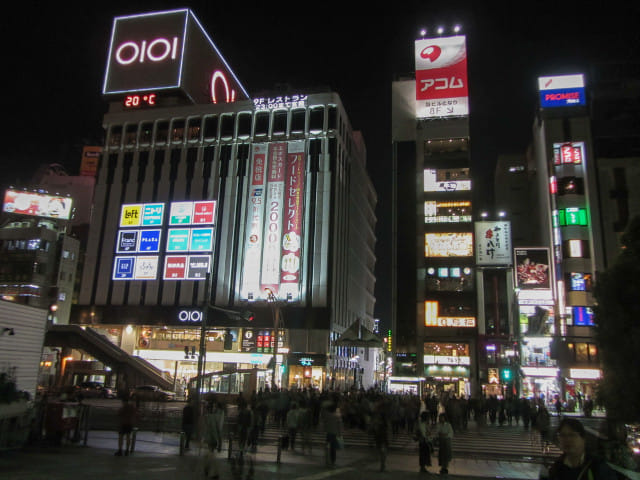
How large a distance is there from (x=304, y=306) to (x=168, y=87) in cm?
3549

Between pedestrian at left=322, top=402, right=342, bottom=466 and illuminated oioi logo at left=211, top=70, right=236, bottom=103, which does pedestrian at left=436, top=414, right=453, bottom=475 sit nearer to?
pedestrian at left=322, top=402, right=342, bottom=466

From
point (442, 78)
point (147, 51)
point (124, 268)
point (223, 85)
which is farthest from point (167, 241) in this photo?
point (442, 78)

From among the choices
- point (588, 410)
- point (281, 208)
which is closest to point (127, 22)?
point (281, 208)

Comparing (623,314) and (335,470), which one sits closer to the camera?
(335,470)

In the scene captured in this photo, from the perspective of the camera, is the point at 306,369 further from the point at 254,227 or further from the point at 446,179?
the point at 446,179

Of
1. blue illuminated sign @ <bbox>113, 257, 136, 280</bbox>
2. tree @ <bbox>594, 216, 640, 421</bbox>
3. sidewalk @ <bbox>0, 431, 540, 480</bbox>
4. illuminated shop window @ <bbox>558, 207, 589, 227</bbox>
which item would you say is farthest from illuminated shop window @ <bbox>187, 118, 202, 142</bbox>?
tree @ <bbox>594, 216, 640, 421</bbox>

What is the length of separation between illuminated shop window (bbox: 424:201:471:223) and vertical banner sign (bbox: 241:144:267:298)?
19.2 m

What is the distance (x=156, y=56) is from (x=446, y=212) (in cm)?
4416

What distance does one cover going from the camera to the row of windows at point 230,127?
6294cm

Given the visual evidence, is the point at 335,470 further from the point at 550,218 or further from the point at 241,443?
the point at 550,218

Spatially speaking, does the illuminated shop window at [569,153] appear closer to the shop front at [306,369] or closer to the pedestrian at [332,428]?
the shop front at [306,369]

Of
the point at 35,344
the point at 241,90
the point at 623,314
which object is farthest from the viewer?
the point at 241,90

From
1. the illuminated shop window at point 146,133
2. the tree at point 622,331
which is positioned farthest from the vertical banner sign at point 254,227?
the tree at point 622,331

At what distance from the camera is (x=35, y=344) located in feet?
60.1
